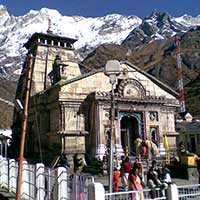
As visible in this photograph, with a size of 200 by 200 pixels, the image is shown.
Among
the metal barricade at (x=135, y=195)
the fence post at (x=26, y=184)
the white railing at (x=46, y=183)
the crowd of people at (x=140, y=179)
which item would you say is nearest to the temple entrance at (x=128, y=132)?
the crowd of people at (x=140, y=179)

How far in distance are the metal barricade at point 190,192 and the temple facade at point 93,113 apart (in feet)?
44.7

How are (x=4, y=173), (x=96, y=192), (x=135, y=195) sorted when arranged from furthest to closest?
(x=4, y=173)
(x=135, y=195)
(x=96, y=192)

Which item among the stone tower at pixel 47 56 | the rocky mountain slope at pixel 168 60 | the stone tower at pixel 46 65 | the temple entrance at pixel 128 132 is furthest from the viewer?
the rocky mountain slope at pixel 168 60

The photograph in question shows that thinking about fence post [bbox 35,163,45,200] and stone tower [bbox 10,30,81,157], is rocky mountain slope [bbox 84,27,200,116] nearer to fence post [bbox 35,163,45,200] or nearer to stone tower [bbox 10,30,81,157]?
stone tower [bbox 10,30,81,157]

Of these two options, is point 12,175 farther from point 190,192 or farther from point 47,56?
point 47,56

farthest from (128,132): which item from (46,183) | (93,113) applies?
(46,183)

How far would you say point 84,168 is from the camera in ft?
79.6

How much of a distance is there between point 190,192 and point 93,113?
53.6 ft

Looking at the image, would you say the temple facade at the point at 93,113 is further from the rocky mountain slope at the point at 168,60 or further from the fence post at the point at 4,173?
the rocky mountain slope at the point at 168,60

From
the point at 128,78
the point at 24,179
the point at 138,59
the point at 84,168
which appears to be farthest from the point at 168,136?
the point at 138,59

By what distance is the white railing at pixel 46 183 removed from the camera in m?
10.2

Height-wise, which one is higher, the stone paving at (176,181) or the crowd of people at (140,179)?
the crowd of people at (140,179)

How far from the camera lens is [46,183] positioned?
1241 centimetres

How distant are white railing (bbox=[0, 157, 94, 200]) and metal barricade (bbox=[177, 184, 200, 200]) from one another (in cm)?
257
